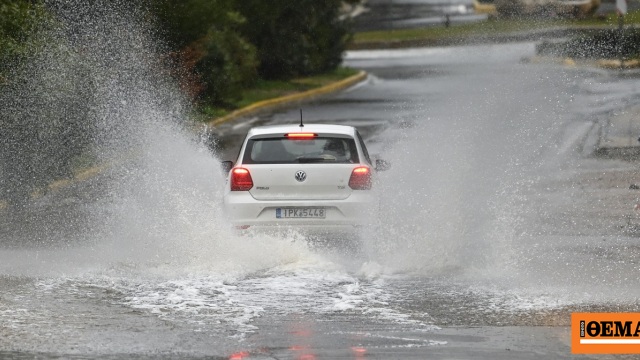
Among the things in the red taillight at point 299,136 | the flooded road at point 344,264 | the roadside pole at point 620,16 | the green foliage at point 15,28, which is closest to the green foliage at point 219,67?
the flooded road at point 344,264

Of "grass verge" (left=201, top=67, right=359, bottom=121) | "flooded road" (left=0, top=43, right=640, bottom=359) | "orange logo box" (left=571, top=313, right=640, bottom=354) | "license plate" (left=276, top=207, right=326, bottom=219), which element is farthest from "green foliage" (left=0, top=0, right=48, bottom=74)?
"orange logo box" (left=571, top=313, right=640, bottom=354)

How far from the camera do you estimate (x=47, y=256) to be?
15125 mm

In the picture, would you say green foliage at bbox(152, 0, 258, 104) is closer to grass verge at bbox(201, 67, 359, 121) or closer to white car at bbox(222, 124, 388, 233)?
grass verge at bbox(201, 67, 359, 121)

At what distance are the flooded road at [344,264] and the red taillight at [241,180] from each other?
1.69ft

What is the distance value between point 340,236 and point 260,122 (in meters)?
17.1

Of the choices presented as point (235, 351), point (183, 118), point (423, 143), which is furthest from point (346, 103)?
point (235, 351)

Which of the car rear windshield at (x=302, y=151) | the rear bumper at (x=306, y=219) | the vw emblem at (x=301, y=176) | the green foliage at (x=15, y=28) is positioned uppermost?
the green foliage at (x=15, y=28)

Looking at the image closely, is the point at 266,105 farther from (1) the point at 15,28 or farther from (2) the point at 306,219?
(2) the point at 306,219

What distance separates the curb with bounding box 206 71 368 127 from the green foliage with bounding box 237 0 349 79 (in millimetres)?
1247

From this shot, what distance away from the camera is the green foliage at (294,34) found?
39156mm

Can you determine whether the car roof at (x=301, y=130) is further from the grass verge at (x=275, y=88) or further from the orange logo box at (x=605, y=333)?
the grass verge at (x=275, y=88)

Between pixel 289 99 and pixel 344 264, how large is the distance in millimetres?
22387

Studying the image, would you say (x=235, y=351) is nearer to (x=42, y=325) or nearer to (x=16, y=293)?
(x=42, y=325)

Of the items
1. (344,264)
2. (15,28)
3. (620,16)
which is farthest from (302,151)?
(620,16)
